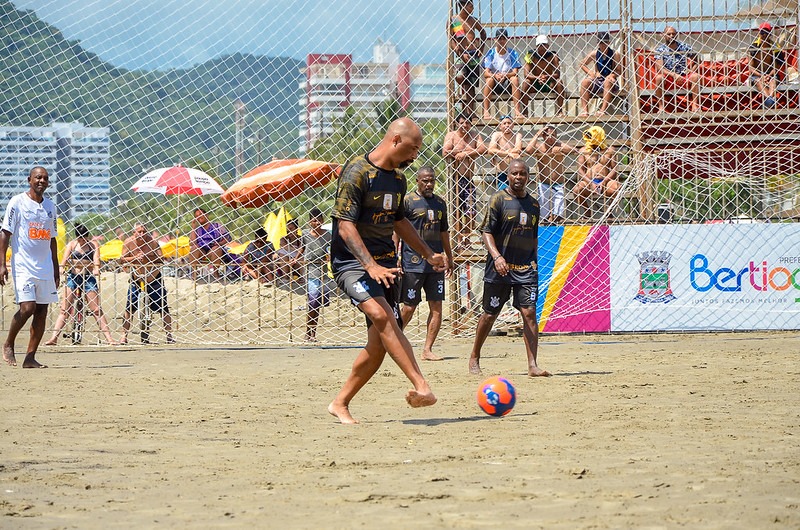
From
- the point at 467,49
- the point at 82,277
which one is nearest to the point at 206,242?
the point at 82,277

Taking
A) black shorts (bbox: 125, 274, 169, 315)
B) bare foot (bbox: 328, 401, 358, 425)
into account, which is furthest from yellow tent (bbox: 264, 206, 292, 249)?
bare foot (bbox: 328, 401, 358, 425)

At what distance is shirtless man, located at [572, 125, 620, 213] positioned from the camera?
15.0 m

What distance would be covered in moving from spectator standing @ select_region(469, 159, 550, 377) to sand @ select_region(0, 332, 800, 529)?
0.62 meters

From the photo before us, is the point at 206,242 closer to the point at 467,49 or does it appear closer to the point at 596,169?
the point at 467,49

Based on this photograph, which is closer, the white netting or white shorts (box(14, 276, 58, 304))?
white shorts (box(14, 276, 58, 304))

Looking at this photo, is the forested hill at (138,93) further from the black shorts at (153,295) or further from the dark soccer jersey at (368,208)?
the dark soccer jersey at (368,208)

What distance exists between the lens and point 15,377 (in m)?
9.71

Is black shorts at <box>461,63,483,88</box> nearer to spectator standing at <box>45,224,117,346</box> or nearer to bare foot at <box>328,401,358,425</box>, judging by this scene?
spectator standing at <box>45,224,117,346</box>

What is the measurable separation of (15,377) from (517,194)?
483cm

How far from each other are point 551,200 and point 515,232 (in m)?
5.70

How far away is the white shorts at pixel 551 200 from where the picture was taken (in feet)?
49.5

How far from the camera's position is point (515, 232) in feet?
31.4

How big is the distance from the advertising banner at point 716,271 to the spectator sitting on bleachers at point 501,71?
254 centimetres

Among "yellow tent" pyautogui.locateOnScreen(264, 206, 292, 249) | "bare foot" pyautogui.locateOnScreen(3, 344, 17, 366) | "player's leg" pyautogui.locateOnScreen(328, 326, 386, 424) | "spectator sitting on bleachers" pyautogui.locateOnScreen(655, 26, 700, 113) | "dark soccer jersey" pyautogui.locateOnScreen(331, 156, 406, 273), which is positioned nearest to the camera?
"dark soccer jersey" pyautogui.locateOnScreen(331, 156, 406, 273)
